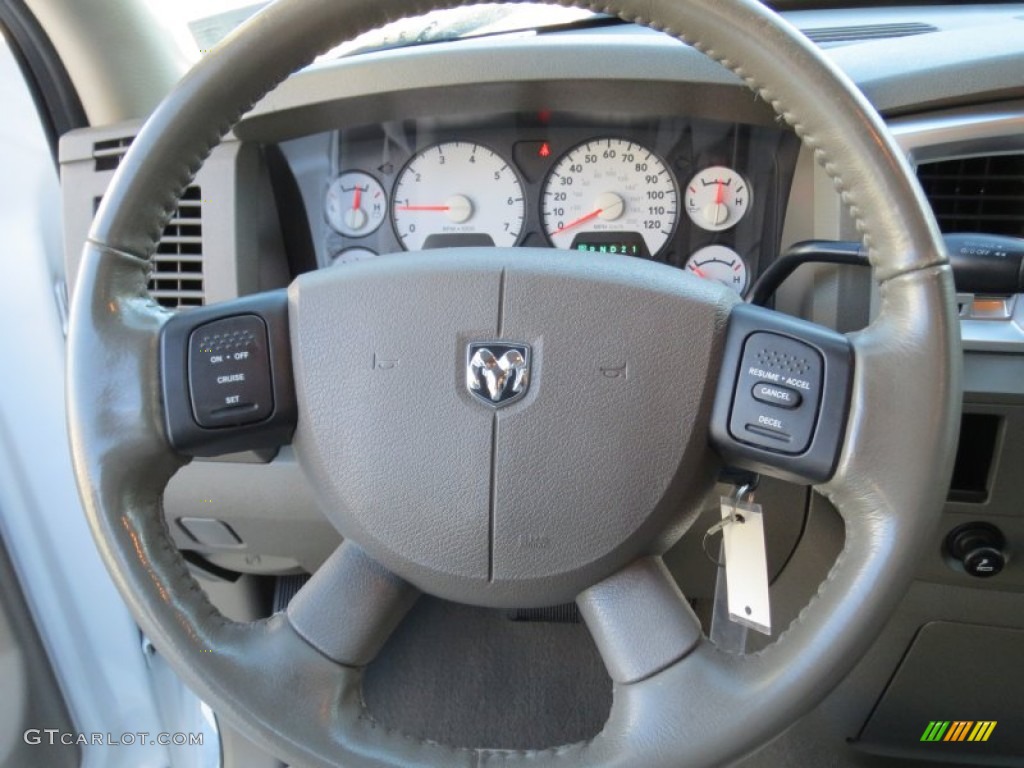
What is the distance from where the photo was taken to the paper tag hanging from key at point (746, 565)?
81 cm

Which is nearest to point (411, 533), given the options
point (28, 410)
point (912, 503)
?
point (912, 503)

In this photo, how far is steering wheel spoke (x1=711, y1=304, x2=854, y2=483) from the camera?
0.70 meters

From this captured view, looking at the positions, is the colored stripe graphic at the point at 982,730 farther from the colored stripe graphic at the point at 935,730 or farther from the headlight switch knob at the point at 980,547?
the headlight switch knob at the point at 980,547

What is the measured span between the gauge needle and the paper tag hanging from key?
537mm

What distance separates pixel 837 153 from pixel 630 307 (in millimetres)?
205

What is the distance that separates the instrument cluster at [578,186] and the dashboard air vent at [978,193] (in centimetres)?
18

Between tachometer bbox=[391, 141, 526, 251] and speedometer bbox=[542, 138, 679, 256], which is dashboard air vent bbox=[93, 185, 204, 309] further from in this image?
speedometer bbox=[542, 138, 679, 256]

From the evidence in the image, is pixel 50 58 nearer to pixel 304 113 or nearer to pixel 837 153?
pixel 304 113

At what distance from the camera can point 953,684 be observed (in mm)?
1353

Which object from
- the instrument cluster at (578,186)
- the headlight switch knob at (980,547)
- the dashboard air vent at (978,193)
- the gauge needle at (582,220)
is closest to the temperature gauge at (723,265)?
the instrument cluster at (578,186)

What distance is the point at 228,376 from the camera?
2.56 feet

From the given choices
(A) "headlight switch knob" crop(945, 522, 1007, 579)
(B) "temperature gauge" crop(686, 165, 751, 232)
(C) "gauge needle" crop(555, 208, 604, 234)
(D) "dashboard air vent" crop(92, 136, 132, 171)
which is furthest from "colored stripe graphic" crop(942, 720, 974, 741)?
(D) "dashboard air vent" crop(92, 136, 132, 171)

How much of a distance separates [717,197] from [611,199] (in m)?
0.14

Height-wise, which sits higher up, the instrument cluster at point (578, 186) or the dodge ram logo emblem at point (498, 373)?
the instrument cluster at point (578, 186)
